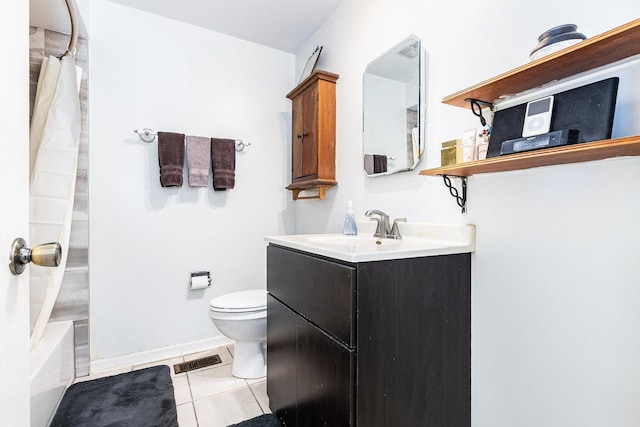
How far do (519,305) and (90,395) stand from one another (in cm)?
212

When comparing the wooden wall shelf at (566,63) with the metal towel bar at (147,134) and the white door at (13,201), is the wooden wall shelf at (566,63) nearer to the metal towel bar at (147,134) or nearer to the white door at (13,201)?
the white door at (13,201)

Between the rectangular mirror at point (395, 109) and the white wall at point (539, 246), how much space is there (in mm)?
53

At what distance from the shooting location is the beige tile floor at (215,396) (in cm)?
153

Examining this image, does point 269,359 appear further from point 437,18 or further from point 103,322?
point 437,18

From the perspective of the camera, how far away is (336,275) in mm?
1019

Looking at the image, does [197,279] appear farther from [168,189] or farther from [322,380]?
[322,380]

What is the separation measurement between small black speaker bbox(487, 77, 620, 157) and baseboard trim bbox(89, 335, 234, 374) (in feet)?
7.46

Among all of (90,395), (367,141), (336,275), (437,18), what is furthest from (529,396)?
(90,395)

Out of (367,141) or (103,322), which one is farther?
(103,322)

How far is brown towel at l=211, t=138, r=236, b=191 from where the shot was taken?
2240 mm

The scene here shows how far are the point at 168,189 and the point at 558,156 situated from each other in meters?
2.16

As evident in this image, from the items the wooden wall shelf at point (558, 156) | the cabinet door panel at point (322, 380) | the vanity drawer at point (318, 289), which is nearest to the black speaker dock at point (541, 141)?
the wooden wall shelf at point (558, 156)

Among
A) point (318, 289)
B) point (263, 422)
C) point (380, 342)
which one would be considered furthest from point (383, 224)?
point (263, 422)

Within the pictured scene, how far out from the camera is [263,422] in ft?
4.84
